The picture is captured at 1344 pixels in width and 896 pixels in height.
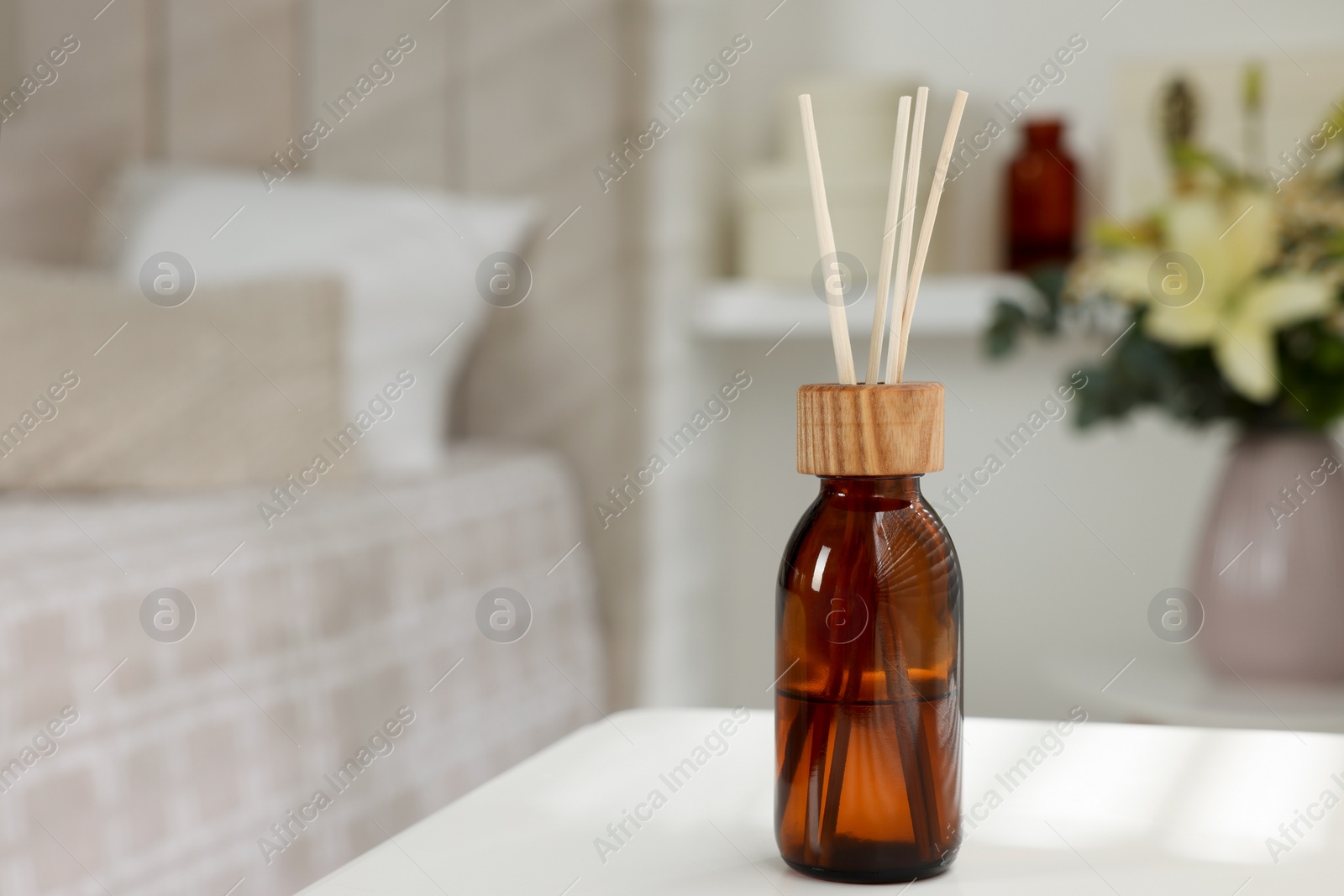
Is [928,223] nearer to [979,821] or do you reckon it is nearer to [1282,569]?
[979,821]

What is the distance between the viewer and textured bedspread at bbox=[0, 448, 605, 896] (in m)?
0.98

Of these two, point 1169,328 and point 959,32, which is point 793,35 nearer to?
point 959,32

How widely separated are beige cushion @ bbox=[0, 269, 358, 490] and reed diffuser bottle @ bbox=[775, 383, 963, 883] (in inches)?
40.7

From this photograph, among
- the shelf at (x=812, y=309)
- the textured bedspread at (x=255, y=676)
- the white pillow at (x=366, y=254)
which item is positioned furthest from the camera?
the shelf at (x=812, y=309)

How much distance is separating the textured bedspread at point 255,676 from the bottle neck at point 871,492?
72 centimetres

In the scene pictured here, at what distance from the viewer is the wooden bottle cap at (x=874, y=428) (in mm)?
468

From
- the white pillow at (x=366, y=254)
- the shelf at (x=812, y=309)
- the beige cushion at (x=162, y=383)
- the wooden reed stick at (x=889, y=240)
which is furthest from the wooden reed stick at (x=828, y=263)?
the shelf at (x=812, y=309)

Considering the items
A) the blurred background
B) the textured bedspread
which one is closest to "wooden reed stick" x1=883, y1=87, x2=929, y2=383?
the textured bedspread

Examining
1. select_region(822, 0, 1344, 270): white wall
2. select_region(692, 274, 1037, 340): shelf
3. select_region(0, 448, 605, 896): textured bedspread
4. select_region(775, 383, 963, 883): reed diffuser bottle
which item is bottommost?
select_region(0, 448, 605, 896): textured bedspread

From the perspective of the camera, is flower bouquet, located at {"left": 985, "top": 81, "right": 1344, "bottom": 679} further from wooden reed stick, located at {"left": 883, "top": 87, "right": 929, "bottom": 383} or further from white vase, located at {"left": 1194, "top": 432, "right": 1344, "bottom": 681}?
wooden reed stick, located at {"left": 883, "top": 87, "right": 929, "bottom": 383}

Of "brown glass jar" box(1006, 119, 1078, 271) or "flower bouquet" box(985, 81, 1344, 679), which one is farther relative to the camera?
"brown glass jar" box(1006, 119, 1078, 271)

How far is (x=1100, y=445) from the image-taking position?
1.92 metres

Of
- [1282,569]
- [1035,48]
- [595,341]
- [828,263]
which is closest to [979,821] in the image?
[828,263]

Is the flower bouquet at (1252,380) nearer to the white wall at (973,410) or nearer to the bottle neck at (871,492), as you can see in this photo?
the white wall at (973,410)
